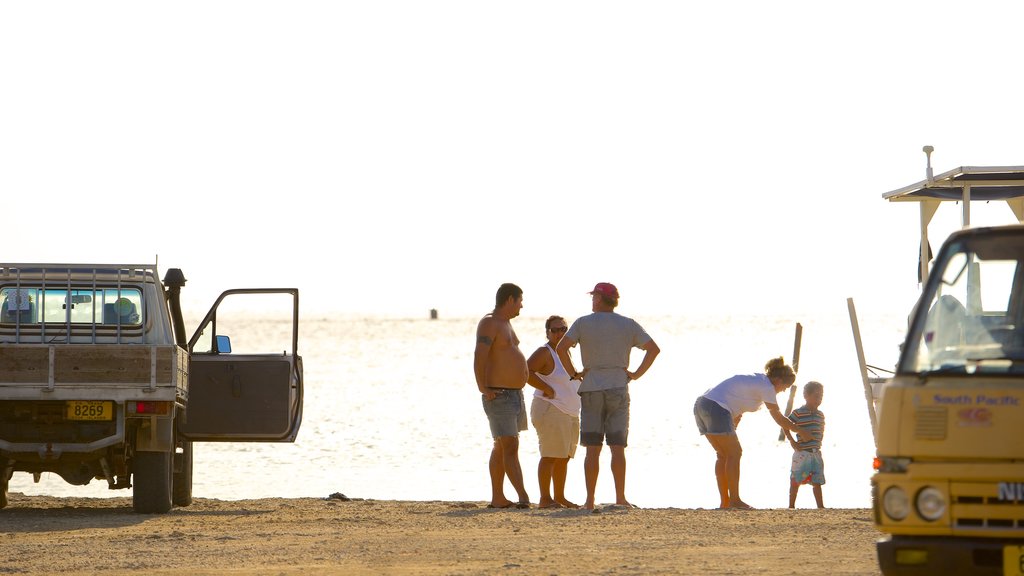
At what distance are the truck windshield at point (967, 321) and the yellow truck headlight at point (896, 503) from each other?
531 millimetres

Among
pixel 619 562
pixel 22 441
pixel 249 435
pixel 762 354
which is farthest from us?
pixel 762 354

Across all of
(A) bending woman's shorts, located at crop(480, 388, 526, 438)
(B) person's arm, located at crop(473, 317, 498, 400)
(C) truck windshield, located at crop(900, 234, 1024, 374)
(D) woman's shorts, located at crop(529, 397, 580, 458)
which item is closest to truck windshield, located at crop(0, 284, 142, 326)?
(B) person's arm, located at crop(473, 317, 498, 400)

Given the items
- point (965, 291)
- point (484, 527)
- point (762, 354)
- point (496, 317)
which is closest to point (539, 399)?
point (496, 317)

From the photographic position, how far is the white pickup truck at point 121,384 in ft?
38.6

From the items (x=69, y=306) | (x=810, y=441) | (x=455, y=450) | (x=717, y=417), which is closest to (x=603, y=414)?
(x=717, y=417)

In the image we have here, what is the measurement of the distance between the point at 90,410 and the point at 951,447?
7.27 m

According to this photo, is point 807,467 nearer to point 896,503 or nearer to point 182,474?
point 182,474

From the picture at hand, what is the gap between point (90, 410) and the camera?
1184 centimetres

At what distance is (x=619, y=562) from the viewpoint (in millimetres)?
8969

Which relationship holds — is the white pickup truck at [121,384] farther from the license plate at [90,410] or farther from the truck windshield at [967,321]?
the truck windshield at [967,321]

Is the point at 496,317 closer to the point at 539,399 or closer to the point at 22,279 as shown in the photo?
the point at 539,399

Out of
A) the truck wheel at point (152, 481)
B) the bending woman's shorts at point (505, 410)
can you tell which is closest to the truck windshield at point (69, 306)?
the truck wheel at point (152, 481)

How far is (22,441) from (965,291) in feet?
24.2

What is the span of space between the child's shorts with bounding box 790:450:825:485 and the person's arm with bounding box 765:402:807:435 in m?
0.23
